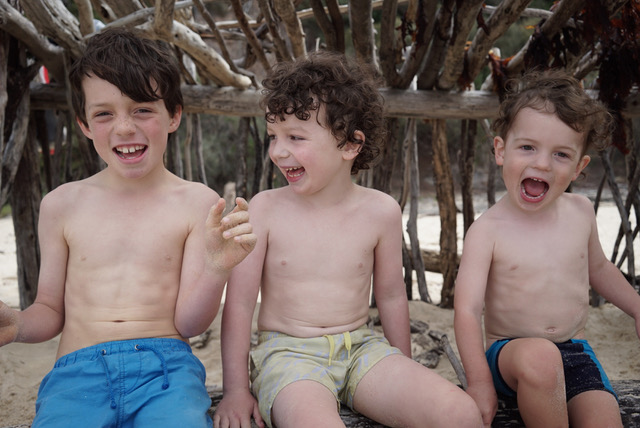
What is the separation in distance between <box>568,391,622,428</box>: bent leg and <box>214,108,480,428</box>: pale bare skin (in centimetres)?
46

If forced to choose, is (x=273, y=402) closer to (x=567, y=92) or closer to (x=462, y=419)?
(x=462, y=419)

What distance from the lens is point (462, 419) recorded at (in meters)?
1.48

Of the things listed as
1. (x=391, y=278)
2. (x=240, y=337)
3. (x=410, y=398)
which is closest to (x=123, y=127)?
(x=240, y=337)

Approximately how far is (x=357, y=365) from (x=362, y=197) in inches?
22.6

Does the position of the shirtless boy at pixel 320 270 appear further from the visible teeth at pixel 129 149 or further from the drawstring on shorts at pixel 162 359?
the visible teeth at pixel 129 149

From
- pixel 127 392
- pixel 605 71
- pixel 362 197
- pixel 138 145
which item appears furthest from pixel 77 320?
pixel 605 71

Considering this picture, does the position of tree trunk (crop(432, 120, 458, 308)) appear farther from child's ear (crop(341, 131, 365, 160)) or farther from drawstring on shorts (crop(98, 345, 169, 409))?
drawstring on shorts (crop(98, 345, 169, 409))

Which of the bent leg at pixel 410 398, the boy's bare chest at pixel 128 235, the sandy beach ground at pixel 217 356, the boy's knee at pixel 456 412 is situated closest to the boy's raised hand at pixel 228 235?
Answer: the boy's bare chest at pixel 128 235

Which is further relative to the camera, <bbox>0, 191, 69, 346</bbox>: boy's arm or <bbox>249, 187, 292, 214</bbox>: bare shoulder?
<bbox>249, 187, 292, 214</bbox>: bare shoulder

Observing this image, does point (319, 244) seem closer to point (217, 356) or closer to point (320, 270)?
point (320, 270)

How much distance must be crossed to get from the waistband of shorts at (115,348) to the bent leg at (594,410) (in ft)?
3.98

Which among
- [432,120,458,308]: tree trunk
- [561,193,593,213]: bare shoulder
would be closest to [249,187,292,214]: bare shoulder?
[561,193,593,213]: bare shoulder

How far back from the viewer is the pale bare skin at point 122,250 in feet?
5.56

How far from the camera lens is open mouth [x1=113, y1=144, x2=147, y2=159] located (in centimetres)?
171
